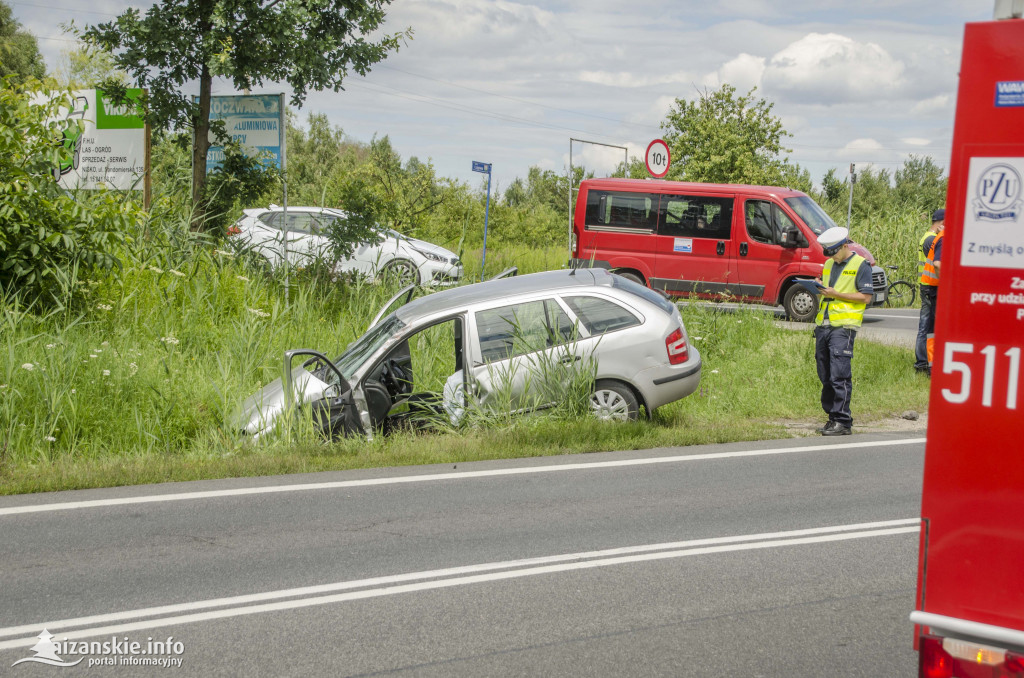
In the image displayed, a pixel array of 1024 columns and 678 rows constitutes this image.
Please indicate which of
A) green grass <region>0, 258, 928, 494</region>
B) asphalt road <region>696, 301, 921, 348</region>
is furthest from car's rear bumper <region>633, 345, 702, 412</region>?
asphalt road <region>696, 301, 921, 348</region>

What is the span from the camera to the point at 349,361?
862cm

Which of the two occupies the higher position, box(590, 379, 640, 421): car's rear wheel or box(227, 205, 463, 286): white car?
box(227, 205, 463, 286): white car

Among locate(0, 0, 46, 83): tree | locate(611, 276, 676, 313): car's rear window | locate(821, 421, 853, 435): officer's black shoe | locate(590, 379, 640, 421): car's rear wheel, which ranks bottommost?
locate(821, 421, 853, 435): officer's black shoe

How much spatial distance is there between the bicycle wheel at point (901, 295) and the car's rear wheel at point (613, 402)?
14.6 m

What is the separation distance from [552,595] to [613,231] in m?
13.9

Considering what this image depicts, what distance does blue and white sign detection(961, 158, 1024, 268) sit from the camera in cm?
259

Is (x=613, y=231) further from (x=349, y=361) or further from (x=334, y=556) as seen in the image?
(x=334, y=556)

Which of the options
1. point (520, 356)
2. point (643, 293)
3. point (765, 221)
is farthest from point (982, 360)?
point (765, 221)

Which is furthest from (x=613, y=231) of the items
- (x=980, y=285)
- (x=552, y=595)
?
(x=980, y=285)

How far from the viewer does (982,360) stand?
265 centimetres

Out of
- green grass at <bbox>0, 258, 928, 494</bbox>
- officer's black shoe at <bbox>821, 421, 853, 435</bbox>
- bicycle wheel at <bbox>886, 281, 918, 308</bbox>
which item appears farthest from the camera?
bicycle wheel at <bbox>886, 281, 918, 308</bbox>

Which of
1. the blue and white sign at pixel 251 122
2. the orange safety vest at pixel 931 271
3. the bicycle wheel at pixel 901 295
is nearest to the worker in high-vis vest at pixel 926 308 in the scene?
the orange safety vest at pixel 931 271

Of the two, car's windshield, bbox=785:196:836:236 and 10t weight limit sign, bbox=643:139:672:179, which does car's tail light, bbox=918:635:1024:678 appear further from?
10t weight limit sign, bbox=643:139:672:179

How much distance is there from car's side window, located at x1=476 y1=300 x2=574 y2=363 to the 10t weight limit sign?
31.8ft
